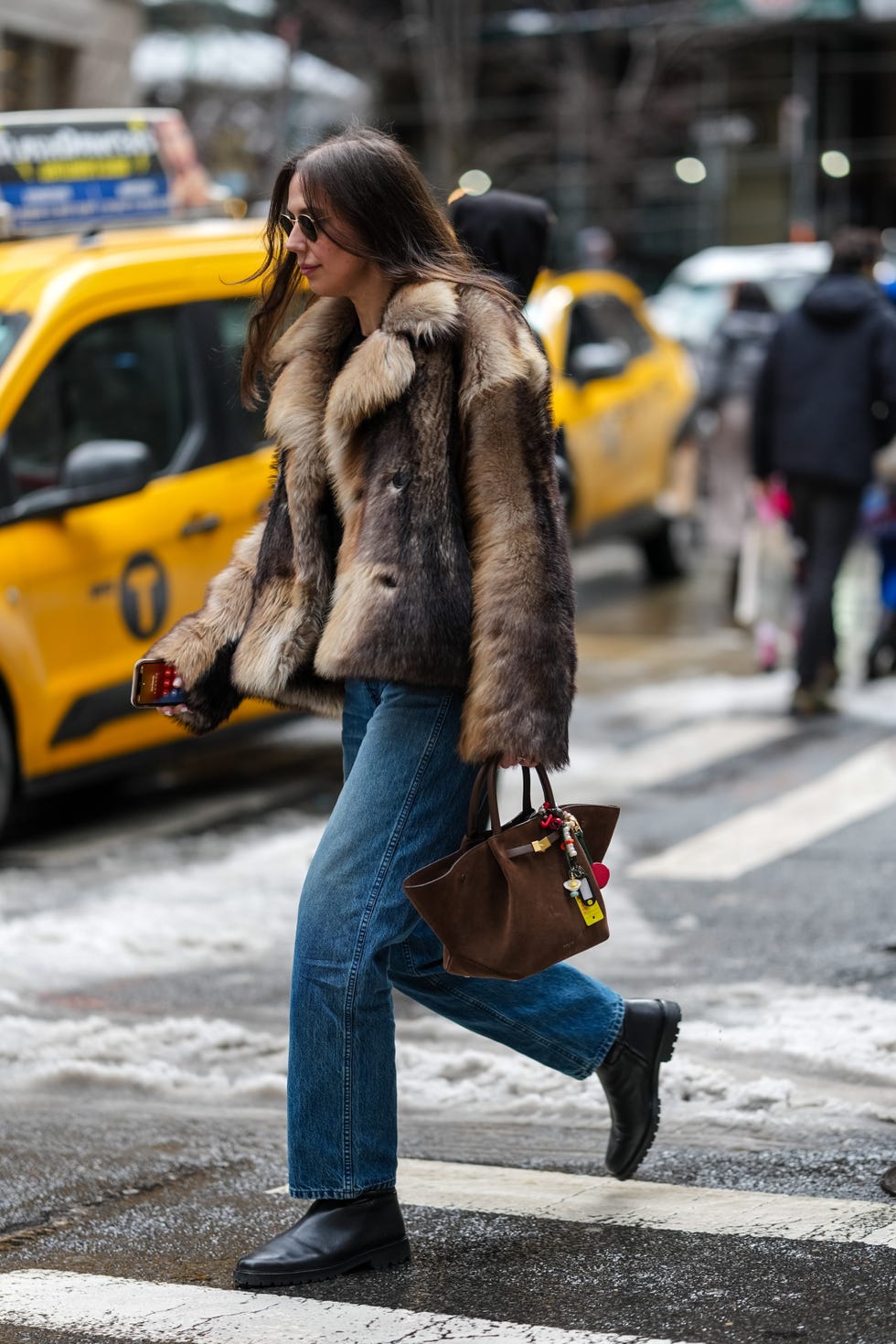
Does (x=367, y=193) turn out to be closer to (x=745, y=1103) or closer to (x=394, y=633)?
(x=394, y=633)

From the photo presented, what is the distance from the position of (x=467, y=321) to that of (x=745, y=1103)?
1.86 meters

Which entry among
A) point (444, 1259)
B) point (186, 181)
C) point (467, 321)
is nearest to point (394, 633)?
point (467, 321)

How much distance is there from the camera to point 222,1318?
11.0 ft

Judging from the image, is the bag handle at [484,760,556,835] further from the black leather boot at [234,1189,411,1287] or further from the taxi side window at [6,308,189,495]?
the taxi side window at [6,308,189,495]

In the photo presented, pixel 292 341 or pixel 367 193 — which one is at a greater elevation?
pixel 367 193

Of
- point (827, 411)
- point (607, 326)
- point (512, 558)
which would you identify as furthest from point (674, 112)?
point (512, 558)

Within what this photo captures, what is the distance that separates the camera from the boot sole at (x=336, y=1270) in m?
3.48

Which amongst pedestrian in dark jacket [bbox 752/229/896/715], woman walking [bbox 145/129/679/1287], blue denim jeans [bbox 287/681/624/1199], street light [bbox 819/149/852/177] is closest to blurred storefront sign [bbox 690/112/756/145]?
street light [bbox 819/149/852/177]

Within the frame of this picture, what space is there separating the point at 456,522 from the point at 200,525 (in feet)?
14.0

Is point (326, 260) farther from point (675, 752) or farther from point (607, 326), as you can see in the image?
point (607, 326)

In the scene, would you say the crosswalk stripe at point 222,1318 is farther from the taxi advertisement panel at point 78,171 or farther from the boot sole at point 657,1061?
the taxi advertisement panel at point 78,171

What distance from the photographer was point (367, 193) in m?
3.53

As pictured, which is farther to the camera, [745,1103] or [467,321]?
[745,1103]

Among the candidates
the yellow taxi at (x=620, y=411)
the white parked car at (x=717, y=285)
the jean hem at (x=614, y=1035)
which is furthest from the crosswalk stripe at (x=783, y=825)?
the white parked car at (x=717, y=285)
